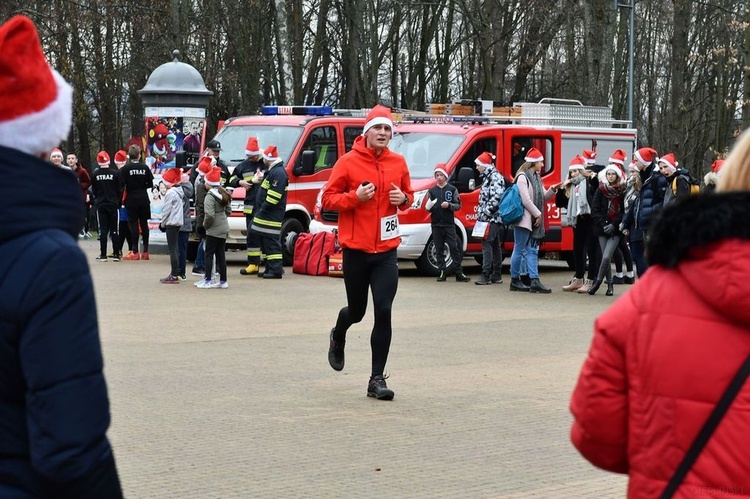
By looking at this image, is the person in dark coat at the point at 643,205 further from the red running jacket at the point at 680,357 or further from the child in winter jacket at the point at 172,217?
the red running jacket at the point at 680,357

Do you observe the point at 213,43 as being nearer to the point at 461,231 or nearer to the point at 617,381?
the point at 461,231

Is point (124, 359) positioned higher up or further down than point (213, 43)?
further down

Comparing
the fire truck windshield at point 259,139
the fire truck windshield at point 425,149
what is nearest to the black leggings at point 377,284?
the fire truck windshield at point 425,149

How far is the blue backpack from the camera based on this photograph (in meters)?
18.1

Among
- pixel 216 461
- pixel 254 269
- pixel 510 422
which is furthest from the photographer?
pixel 254 269

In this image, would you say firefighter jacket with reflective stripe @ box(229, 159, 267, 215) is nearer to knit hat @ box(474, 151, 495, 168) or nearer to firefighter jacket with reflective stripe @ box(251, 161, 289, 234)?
firefighter jacket with reflective stripe @ box(251, 161, 289, 234)

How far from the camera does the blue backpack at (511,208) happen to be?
18.1m

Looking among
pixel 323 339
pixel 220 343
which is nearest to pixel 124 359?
pixel 220 343

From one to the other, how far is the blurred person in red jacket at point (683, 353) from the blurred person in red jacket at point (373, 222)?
612 centimetres

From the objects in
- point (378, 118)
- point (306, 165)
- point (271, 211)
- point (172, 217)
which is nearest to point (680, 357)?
point (378, 118)

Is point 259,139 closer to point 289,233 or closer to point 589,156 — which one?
point 289,233

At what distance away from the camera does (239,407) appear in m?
8.85

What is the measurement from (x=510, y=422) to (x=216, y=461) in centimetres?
210

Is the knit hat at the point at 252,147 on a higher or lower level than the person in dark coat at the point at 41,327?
lower
